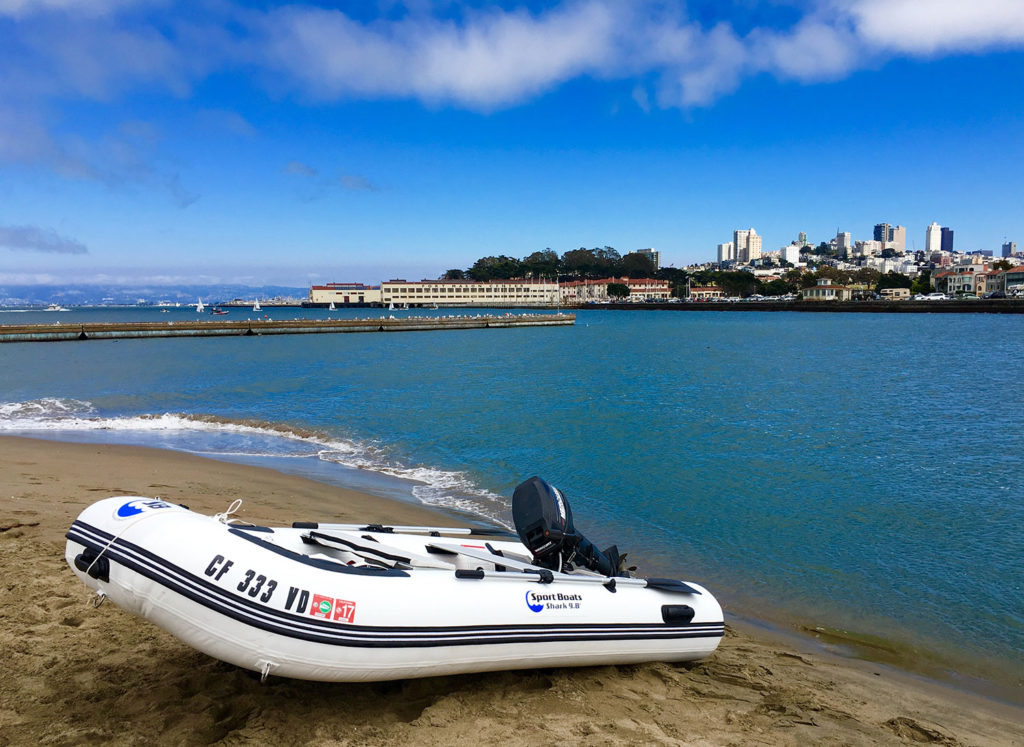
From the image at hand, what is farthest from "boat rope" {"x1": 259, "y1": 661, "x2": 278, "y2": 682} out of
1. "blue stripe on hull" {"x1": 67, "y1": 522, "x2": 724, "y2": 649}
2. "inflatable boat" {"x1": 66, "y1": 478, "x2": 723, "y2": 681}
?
"blue stripe on hull" {"x1": 67, "y1": 522, "x2": 724, "y2": 649}

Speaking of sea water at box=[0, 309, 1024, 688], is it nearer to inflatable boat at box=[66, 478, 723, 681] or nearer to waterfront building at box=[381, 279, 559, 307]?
inflatable boat at box=[66, 478, 723, 681]

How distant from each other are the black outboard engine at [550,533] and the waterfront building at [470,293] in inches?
6320

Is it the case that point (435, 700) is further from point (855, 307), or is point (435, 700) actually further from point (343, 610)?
point (855, 307)

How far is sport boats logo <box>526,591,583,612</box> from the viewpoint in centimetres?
473

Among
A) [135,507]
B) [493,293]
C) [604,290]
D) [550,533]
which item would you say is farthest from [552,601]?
[604,290]

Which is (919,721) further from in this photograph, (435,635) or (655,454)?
(655,454)

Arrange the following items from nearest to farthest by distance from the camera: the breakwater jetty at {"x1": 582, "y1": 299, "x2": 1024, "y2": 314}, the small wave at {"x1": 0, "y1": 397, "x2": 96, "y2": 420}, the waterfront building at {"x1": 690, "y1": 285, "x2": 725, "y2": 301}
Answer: the small wave at {"x1": 0, "y1": 397, "x2": 96, "y2": 420}
the breakwater jetty at {"x1": 582, "y1": 299, "x2": 1024, "y2": 314}
the waterfront building at {"x1": 690, "y1": 285, "x2": 725, "y2": 301}

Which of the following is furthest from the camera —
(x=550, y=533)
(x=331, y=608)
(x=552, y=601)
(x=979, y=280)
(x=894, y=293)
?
(x=894, y=293)

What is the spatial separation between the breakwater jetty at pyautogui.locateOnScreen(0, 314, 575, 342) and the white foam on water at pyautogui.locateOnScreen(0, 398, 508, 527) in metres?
44.8

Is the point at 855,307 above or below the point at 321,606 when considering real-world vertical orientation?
above

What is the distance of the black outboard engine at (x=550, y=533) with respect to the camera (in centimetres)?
568

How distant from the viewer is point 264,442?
1577 centimetres

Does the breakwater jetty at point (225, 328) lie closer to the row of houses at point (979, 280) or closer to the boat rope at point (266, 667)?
the boat rope at point (266, 667)

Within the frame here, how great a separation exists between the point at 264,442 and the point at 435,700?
500 inches
